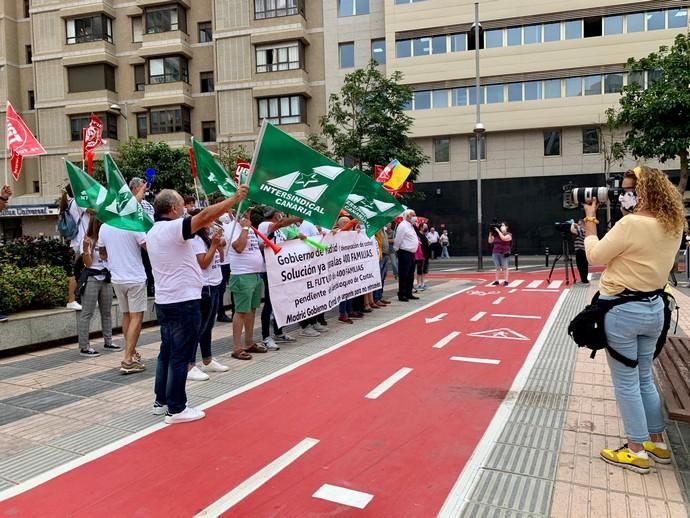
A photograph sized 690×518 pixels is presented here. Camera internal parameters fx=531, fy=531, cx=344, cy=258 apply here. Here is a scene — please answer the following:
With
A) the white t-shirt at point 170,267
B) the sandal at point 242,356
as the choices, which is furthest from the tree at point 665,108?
the white t-shirt at point 170,267

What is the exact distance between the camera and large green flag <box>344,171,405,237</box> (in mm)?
8984

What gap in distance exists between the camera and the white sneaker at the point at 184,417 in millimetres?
4699

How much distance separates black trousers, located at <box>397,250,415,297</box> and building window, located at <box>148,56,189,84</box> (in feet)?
101

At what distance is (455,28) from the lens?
31.7 m

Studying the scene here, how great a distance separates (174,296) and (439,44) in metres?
31.5

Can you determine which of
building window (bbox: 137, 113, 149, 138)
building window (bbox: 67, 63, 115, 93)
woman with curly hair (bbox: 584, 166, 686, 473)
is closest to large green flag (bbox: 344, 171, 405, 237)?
woman with curly hair (bbox: 584, 166, 686, 473)

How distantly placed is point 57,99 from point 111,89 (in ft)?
12.5

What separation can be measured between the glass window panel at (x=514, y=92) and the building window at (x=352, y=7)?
10.7 meters

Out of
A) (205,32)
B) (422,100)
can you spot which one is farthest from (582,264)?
(205,32)

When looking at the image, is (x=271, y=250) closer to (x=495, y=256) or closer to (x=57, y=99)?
(x=495, y=256)

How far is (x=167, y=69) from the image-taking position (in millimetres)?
37250

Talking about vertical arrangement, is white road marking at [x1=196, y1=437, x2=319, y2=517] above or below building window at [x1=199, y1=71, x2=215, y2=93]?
below

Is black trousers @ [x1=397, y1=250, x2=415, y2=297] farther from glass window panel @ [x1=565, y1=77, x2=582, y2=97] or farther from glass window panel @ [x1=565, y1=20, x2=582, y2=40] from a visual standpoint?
glass window panel @ [x1=565, y1=20, x2=582, y2=40]

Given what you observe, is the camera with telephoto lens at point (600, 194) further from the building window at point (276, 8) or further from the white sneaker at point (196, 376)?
the building window at point (276, 8)
